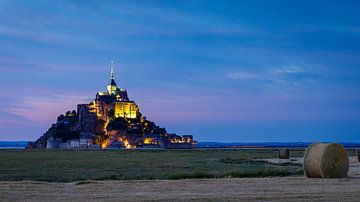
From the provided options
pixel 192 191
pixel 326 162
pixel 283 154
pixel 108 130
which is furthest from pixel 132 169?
pixel 108 130

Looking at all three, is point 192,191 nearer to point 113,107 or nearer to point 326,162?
point 326,162

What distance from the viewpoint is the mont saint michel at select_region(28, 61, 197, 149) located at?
166125 millimetres

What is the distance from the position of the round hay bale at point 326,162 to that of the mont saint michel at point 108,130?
461ft

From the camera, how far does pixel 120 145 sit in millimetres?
164125

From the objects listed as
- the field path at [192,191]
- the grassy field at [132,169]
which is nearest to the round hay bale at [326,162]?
the field path at [192,191]

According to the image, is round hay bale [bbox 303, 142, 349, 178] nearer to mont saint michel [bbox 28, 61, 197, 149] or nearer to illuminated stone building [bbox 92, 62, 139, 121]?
mont saint michel [bbox 28, 61, 197, 149]

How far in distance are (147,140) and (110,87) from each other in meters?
36.6

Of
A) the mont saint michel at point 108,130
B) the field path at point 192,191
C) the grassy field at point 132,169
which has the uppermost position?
the mont saint michel at point 108,130

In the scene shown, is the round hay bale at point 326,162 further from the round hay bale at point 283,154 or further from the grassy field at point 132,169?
the round hay bale at point 283,154

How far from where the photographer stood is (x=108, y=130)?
171875 millimetres

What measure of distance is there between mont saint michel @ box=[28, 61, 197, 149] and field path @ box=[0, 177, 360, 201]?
142834mm

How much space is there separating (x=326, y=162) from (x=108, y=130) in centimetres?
15247

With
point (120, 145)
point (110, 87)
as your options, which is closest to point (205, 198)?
point (120, 145)

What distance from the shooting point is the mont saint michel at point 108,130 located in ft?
545
